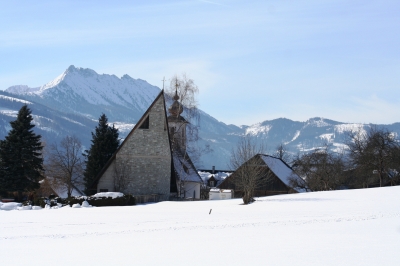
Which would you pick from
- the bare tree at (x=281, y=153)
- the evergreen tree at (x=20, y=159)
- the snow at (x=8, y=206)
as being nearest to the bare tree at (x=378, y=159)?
the bare tree at (x=281, y=153)

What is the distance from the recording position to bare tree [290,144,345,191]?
59125 millimetres

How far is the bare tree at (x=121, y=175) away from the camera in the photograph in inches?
1901

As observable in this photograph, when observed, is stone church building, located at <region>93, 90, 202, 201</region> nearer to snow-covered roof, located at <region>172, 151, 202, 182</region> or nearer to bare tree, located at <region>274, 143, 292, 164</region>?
snow-covered roof, located at <region>172, 151, 202, 182</region>

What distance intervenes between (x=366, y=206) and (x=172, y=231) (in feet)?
45.1

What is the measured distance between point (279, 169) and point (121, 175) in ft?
72.5

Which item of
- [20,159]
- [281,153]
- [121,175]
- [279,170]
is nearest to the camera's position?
[20,159]

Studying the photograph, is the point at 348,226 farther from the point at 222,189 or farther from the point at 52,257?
the point at 222,189

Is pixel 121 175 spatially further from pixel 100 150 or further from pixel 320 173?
pixel 320 173

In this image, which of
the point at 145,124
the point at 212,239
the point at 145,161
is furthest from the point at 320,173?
the point at 212,239

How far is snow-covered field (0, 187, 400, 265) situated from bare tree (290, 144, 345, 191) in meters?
29.2

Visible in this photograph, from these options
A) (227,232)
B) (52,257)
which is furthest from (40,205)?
(52,257)

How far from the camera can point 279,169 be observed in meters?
64.3

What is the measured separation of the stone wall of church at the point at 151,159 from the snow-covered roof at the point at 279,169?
14.8m

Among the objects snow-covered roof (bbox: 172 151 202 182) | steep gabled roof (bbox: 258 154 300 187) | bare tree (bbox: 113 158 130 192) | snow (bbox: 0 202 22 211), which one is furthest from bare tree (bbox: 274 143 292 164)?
snow (bbox: 0 202 22 211)
